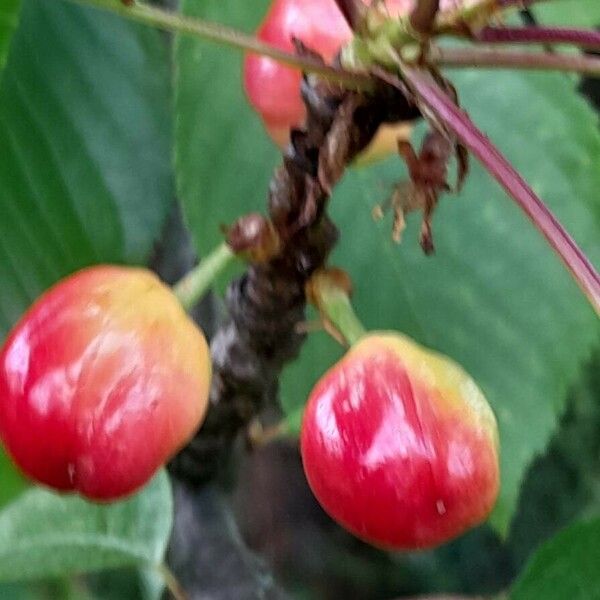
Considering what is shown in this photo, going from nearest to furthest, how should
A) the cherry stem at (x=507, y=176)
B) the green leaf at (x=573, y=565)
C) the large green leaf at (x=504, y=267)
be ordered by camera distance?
the cherry stem at (x=507, y=176) < the green leaf at (x=573, y=565) < the large green leaf at (x=504, y=267)

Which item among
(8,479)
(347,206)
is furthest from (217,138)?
(8,479)

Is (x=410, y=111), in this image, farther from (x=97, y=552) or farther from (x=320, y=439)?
(x=97, y=552)

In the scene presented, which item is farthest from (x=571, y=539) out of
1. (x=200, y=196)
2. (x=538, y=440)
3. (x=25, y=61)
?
(x=25, y=61)

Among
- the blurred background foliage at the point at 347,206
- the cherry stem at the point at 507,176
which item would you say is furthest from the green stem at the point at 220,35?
the blurred background foliage at the point at 347,206

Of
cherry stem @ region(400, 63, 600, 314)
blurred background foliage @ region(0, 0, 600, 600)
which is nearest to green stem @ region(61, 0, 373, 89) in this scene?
cherry stem @ region(400, 63, 600, 314)

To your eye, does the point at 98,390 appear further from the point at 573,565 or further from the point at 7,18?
the point at 573,565

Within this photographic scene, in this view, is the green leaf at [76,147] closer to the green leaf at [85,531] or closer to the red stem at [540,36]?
the green leaf at [85,531]
